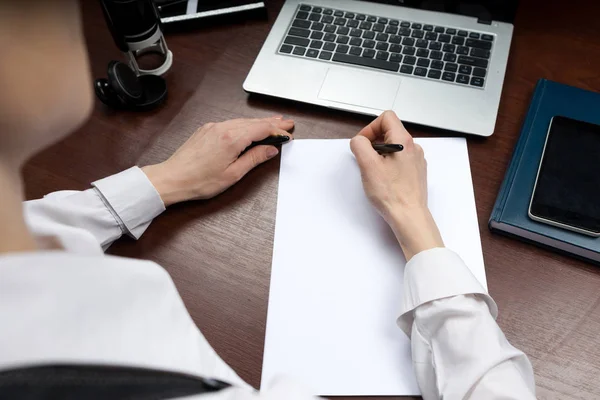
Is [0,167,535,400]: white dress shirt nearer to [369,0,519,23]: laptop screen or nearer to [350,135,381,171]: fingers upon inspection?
[350,135,381,171]: fingers

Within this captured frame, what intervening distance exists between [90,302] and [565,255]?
0.57m

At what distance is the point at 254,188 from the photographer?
2.40 feet

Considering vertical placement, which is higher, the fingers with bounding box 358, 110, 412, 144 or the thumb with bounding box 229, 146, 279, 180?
the fingers with bounding box 358, 110, 412, 144

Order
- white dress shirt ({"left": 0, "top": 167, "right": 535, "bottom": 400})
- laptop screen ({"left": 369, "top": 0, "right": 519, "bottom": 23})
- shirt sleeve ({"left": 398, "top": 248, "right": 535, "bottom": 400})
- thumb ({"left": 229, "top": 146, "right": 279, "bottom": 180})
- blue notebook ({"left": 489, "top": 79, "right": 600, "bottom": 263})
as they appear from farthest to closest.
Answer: laptop screen ({"left": 369, "top": 0, "right": 519, "bottom": 23}) < thumb ({"left": 229, "top": 146, "right": 279, "bottom": 180}) < blue notebook ({"left": 489, "top": 79, "right": 600, "bottom": 263}) < shirt sleeve ({"left": 398, "top": 248, "right": 535, "bottom": 400}) < white dress shirt ({"left": 0, "top": 167, "right": 535, "bottom": 400})

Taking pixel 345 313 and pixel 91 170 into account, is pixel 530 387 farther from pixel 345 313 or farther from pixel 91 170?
pixel 91 170

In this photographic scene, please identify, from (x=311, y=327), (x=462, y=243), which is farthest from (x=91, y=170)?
(x=462, y=243)

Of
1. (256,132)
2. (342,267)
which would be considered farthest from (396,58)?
(342,267)

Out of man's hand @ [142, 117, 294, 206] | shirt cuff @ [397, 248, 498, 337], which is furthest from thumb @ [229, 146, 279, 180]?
shirt cuff @ [397, 248, 498, 337]

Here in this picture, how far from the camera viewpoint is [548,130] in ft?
2.32

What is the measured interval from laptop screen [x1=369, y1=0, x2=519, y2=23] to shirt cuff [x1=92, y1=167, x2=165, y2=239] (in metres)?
0.56

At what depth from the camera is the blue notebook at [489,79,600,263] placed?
2.05 feet

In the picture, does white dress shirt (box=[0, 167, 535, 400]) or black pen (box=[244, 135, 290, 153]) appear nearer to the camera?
white dress shirt (box=[0, 167, 535, 400])

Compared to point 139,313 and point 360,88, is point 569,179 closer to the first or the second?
point 360,88

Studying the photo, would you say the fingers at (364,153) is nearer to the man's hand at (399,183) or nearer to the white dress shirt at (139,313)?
the man's hand at (399,183)
